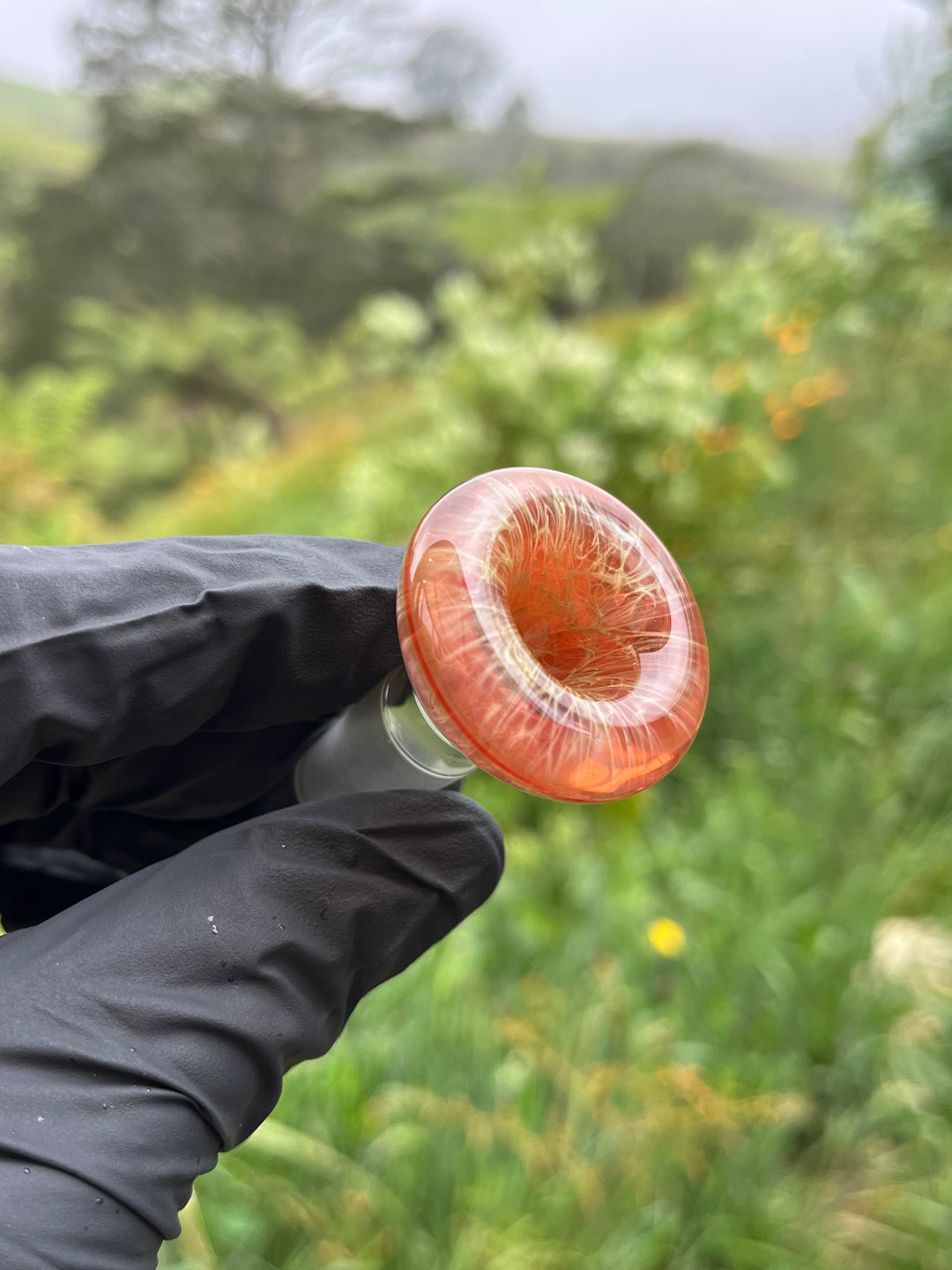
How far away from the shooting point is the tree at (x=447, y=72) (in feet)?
18.9

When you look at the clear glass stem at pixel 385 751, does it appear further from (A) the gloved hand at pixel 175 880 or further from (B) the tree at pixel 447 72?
(B) the tree at pixel 447 72

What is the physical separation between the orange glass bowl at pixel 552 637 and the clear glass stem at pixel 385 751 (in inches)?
3.9

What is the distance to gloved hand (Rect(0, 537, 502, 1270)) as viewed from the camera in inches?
18.1

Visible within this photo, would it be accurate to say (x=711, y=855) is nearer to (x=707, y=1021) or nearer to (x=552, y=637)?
(x=707, y=1021)

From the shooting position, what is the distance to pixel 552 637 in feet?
1.56

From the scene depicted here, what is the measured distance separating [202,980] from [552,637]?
1.08 feet

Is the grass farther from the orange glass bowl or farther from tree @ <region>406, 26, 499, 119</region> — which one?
tree @ <region>406, 26, 499, 119</region>

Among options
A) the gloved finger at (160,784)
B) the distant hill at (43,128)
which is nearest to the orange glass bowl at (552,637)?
the gloved finger at (160,784)

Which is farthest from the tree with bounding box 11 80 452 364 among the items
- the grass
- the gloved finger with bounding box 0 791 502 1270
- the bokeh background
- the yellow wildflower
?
the gloved finger with bounding box 0 791 502 1270

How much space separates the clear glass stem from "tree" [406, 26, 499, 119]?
677 cm

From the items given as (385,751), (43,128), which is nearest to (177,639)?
(385,751)

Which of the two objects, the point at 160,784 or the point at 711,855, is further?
the point at 711,855

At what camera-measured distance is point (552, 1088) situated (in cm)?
107

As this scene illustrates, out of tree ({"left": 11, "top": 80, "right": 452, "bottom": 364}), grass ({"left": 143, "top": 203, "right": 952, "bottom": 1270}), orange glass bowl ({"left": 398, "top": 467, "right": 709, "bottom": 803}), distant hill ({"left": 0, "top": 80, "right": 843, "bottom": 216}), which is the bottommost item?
grass ({"left": 143, "top": 203, "right": 952, "bottom": 1270})
